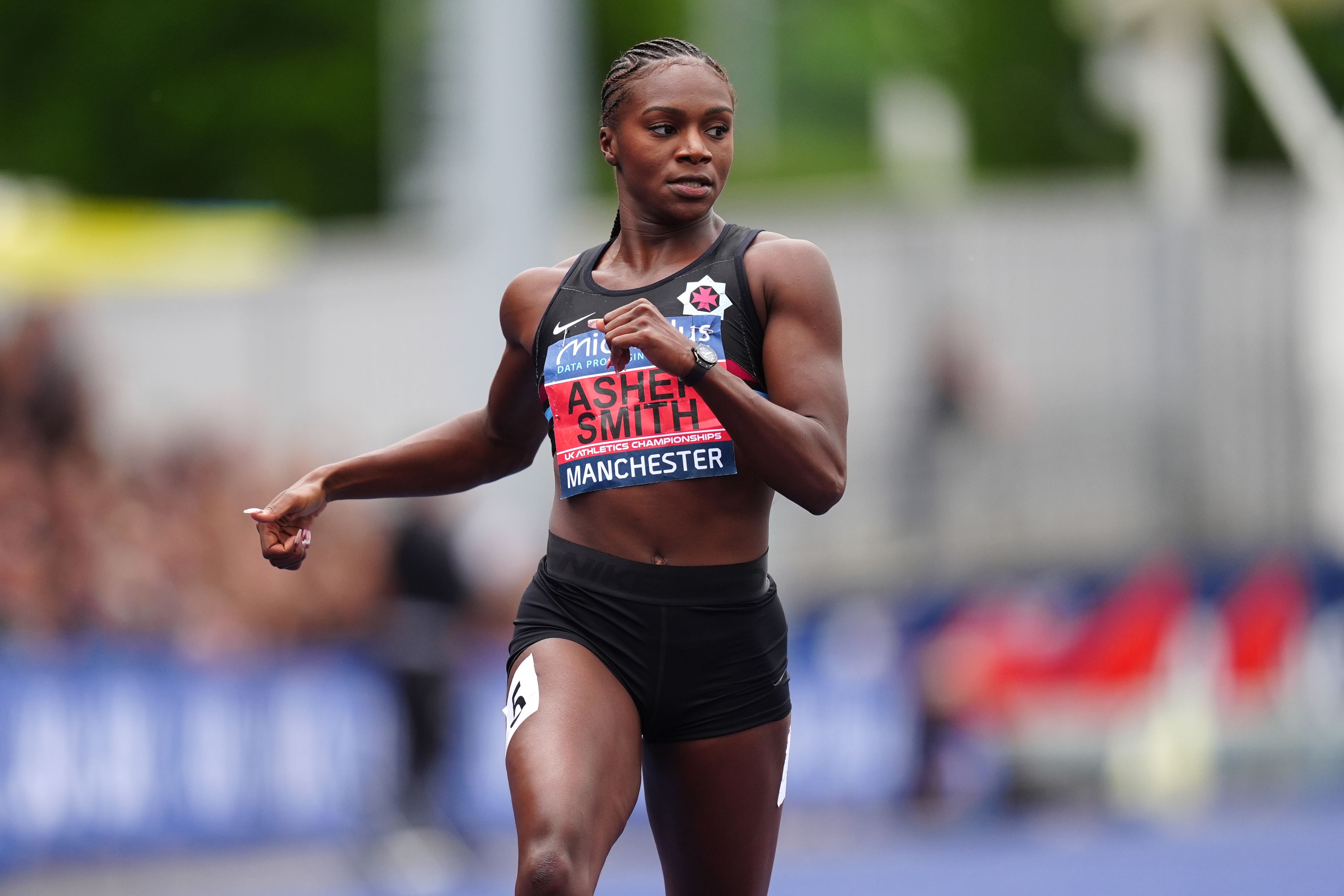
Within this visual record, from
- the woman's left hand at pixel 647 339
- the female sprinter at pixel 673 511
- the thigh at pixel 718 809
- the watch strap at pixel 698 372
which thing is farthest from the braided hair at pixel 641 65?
the thigh at pixel 718 809

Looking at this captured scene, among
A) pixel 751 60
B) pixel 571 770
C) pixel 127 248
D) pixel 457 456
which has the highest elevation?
pixel 751 60

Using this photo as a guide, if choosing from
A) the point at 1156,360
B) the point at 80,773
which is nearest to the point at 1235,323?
the point at 1156,360

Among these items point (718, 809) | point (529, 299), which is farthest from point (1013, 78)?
point (718, 809)

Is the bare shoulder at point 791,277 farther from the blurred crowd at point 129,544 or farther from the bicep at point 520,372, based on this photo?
the blurred crowd at point 129,544

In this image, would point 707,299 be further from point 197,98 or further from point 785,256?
point 197,98

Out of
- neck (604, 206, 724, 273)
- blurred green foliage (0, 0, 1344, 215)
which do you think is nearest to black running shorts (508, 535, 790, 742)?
neck (604, 206, 724, 273)

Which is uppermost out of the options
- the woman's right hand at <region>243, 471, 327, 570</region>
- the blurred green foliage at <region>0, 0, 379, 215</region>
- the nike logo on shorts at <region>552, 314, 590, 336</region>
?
the blurred green foliage at <region>0, 0, 379, 215</region>

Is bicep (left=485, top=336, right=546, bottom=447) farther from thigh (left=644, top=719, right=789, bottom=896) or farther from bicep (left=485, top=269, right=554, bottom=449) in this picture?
thigh (left=644, top=719, right=789, bottom=896)

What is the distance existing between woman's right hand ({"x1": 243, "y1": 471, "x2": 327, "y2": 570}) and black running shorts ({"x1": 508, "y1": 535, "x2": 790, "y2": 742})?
1.96 feet

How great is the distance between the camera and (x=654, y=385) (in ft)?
14.2

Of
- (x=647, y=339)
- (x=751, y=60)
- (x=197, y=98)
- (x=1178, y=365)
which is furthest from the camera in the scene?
(x=751, y=60)

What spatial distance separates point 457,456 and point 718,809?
3.80 ft

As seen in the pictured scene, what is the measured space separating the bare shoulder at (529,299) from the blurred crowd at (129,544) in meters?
6.11

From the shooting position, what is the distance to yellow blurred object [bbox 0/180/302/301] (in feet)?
41.8
